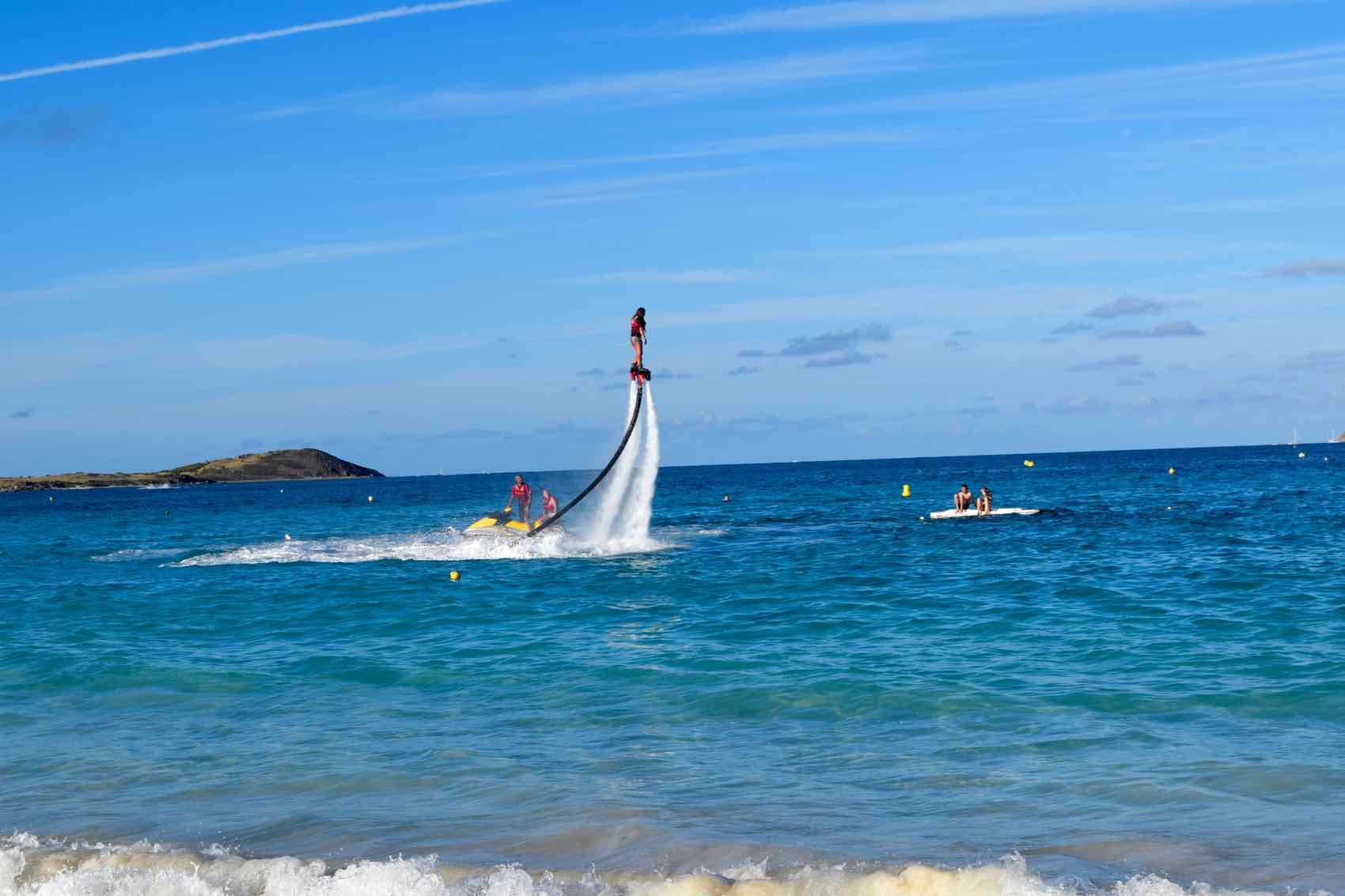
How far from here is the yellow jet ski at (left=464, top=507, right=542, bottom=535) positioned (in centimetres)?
4181

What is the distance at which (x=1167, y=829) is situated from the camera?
991 centimetres

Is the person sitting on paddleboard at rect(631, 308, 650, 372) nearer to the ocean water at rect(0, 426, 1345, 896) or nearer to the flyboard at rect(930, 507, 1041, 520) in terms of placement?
the ocean water at rect(0, 426, 1345, 896)

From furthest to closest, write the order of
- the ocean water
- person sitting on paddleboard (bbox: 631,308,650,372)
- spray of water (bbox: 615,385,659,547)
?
spray of water (bbox: 615,385,659,547) < person sitting on paddleboard (bbox: 631,308,650,372) < the ocean water

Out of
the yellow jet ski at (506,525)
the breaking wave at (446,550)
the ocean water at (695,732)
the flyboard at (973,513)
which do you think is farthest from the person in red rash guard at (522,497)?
the flyboard at (973,513)

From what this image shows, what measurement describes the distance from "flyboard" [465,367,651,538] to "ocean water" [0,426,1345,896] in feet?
12.2

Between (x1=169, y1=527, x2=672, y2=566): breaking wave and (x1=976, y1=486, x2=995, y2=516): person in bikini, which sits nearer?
(x1=169, y1=527, x2=672, y2=566): breaking wave

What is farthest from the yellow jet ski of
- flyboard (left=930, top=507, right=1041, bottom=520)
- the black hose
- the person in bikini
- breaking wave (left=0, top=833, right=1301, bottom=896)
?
breaking wave (left=0, top=833, right=1301, bottom=896)

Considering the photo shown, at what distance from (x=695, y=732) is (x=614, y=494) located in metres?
26.7

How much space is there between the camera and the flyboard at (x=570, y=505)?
1159 inches

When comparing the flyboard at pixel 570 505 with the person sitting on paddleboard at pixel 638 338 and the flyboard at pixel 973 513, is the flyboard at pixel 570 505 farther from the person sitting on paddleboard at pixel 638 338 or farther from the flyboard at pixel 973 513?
the flyboard at pixel 973 513

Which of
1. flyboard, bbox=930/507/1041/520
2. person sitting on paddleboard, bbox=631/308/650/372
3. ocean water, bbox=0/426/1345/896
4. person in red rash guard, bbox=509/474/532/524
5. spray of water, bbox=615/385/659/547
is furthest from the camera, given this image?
flyboard, bbox=930/507/1041/520

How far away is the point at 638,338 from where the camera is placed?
26.9 m

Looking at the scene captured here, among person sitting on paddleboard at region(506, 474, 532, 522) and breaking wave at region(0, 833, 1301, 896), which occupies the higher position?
person sitting on paddleboard at region(506, 474, 532, 522)

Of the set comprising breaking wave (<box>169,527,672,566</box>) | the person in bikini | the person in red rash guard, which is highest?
the person in red rash guard
